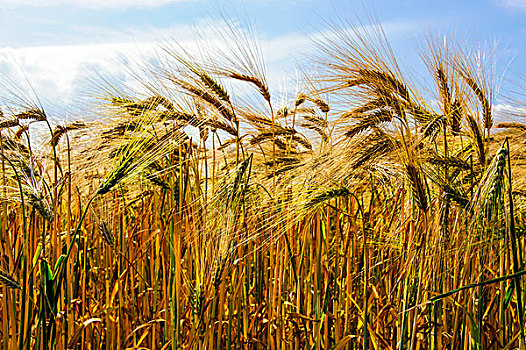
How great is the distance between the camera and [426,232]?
1218 millimetres

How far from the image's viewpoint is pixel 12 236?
6.38 feet

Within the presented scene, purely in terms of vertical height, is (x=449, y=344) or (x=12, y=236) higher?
(x=12, y=236)

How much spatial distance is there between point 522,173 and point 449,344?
0.70 metres

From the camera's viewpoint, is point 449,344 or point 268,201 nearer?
point 449,344

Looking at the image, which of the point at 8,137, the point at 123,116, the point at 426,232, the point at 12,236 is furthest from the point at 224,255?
the point at 12,236

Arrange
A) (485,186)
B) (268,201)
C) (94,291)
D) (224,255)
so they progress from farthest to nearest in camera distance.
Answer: (94,291)
(268,201)
(224,255)
(485,186)

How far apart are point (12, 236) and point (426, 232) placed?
5.43ft

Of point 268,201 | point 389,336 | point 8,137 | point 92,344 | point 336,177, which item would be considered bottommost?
point 389,336

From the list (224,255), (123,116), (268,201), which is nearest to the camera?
(224,255)

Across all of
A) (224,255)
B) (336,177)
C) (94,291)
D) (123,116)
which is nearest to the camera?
(224,255)

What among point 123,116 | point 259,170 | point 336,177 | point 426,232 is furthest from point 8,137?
point 426,232

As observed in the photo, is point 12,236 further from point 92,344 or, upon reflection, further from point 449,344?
point 449,344

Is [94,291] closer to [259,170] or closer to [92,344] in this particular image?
[92,344]

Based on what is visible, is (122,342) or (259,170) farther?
(259,170)
